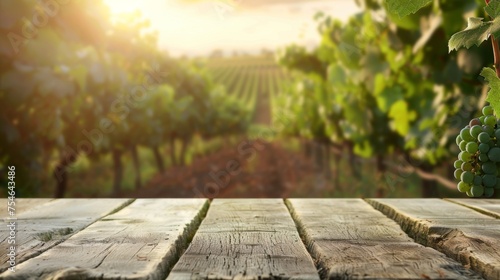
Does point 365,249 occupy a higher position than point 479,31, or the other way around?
point 479,31

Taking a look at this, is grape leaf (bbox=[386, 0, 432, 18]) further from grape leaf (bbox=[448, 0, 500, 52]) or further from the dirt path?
the dirt path

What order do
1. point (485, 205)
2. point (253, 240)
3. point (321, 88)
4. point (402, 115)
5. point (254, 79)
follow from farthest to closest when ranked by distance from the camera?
point (254, 79) → point (321, 88) → point (402, 115) → point (485, 205) → point (253, 240)

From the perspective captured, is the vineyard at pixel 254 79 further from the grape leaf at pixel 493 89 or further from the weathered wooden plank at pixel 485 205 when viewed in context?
the grape leaf at pixel 493 89

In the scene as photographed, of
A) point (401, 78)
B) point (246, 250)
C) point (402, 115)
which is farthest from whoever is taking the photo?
point (402, 115)

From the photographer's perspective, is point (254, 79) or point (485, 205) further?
point (254, 79)

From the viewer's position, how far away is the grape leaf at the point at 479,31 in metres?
1.38

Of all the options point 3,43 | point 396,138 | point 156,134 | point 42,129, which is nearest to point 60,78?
point 42,129

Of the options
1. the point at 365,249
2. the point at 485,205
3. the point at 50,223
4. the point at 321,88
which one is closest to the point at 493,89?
the point at 365,249

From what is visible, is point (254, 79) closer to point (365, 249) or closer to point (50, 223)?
point (50, 223)

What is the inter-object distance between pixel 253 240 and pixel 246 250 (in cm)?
12

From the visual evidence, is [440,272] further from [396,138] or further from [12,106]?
[396,138]

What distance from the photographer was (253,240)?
1.48 meters

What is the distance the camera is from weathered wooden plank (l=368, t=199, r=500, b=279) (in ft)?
4.15

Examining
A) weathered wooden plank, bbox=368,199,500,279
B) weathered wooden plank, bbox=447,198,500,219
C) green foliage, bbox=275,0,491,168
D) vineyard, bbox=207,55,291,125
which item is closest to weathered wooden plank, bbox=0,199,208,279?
weathered wooden plank, bbox=368,199,500,279
